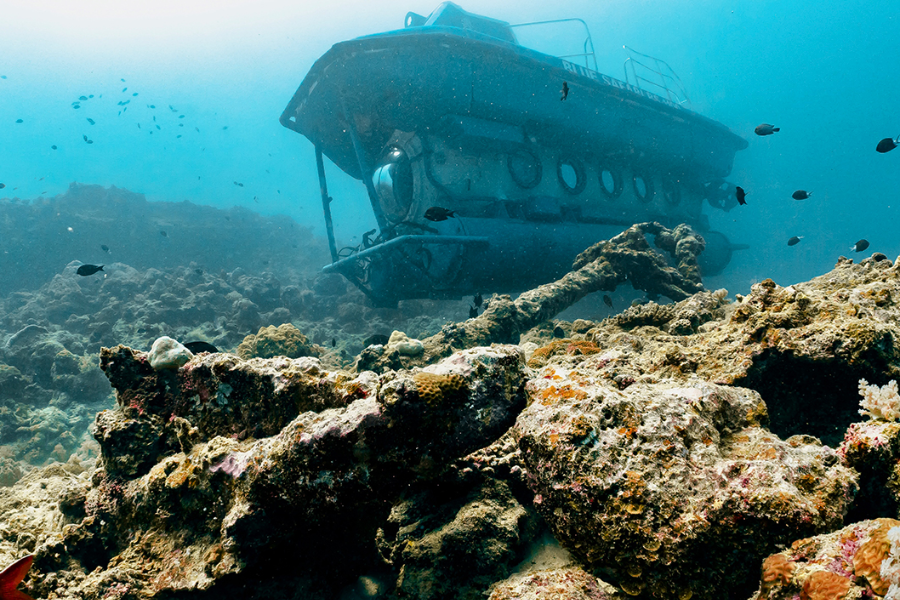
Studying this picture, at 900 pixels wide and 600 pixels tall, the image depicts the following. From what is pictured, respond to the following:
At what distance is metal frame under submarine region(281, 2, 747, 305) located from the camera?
12.4 m

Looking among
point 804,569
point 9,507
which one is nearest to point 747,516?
point 804,569

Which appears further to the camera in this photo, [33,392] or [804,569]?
[33,392]

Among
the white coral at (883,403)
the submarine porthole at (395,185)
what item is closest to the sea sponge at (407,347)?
the white coral at (883,403)

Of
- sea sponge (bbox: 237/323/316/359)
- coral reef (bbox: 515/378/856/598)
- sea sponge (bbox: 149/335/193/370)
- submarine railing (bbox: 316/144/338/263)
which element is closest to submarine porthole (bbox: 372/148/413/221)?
submarine railing (bbox: 316/144/338/263)

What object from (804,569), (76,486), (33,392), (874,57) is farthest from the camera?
(874,57)

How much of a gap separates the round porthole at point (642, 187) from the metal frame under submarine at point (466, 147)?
150 centimetres

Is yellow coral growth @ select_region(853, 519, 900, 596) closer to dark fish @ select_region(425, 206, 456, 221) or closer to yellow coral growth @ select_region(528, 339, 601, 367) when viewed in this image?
yellow coral growth @ select_region(528, 339, 601, 367)

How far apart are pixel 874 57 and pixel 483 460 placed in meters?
143

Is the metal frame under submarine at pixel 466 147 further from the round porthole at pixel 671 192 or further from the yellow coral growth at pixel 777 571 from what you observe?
the yellow coral growth at pixel 777 571

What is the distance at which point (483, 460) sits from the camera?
2467mm

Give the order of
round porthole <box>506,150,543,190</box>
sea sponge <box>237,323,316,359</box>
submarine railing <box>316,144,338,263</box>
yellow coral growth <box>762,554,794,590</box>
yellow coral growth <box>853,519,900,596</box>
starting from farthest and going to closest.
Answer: submarine railing <box>316,144,338,263</box>, round porthole <box>506,150,543,190</box>, sea sponge <box>237,323,316,359</box>, yellow coral growth <box>762,554,794,590</box>, yellow coral growth <box>853,519,900,596</box>

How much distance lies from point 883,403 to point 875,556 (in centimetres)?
104

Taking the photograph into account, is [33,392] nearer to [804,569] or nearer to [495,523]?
[495,523]

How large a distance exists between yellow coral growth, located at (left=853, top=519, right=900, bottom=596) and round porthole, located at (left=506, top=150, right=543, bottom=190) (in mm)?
→ 13686
